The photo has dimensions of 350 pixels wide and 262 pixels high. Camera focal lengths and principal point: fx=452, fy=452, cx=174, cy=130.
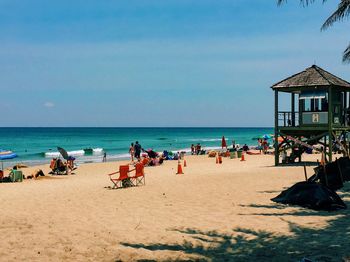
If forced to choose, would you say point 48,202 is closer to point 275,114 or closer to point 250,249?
point 250,249

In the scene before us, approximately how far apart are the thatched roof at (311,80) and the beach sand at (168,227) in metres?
Answer: 9.11

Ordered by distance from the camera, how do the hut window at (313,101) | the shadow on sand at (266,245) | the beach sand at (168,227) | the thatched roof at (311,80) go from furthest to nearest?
the hut window at (313,101) → the thatched roof at (311,80) → the beach sand at (168,227) → the shadow on sand at (266,245)

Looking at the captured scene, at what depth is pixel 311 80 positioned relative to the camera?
2327cm

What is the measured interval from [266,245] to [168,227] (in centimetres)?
244

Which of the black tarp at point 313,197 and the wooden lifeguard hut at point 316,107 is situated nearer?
the black tarp at point 313,197

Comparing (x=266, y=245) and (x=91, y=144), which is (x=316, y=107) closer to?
(x=266, y=245)

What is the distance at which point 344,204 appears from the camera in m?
11.5

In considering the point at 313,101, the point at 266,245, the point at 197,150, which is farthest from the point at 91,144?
the point at 266,245

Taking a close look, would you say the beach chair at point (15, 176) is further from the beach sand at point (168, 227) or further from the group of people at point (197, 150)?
the group of people at point (197, 150)

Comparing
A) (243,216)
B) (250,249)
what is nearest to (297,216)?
(243,216)

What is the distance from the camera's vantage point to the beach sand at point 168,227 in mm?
7836

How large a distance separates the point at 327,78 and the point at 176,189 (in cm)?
1145

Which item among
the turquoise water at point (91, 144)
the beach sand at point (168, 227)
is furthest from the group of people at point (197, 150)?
the beach sand at point (168, 227)

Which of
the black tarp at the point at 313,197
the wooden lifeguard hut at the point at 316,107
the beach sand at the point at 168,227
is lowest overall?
the beach sand at the point at 168,227
